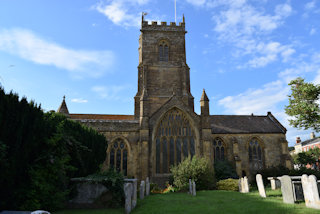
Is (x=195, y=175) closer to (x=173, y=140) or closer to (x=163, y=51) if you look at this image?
(x=173, y=140)

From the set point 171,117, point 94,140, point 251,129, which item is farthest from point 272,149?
point 94,140

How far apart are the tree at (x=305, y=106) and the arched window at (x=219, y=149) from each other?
26.2 feet

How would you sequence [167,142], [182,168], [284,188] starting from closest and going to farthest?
[284,188] < [182,168] < [167,142]

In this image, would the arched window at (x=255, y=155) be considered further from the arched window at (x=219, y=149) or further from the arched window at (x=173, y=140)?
the arched window at (x=173, y=140)

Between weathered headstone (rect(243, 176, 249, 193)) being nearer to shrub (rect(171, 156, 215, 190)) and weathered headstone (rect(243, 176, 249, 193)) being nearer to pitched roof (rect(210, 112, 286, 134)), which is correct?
shrub (rect(171, 156, 215, 190))

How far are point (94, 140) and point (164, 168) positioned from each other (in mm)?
10165

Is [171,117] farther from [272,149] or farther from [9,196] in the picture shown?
[9,196]

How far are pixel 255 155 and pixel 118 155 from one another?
53.0 feet

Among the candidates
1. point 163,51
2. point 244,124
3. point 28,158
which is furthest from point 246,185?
point 163,51

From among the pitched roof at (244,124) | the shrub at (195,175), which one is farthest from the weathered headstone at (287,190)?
the pitched roof at (244,124)

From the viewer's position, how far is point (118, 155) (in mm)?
24406

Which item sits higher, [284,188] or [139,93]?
[139,93]

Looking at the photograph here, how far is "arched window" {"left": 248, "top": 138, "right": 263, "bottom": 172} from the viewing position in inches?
1089

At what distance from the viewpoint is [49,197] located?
9016mm
